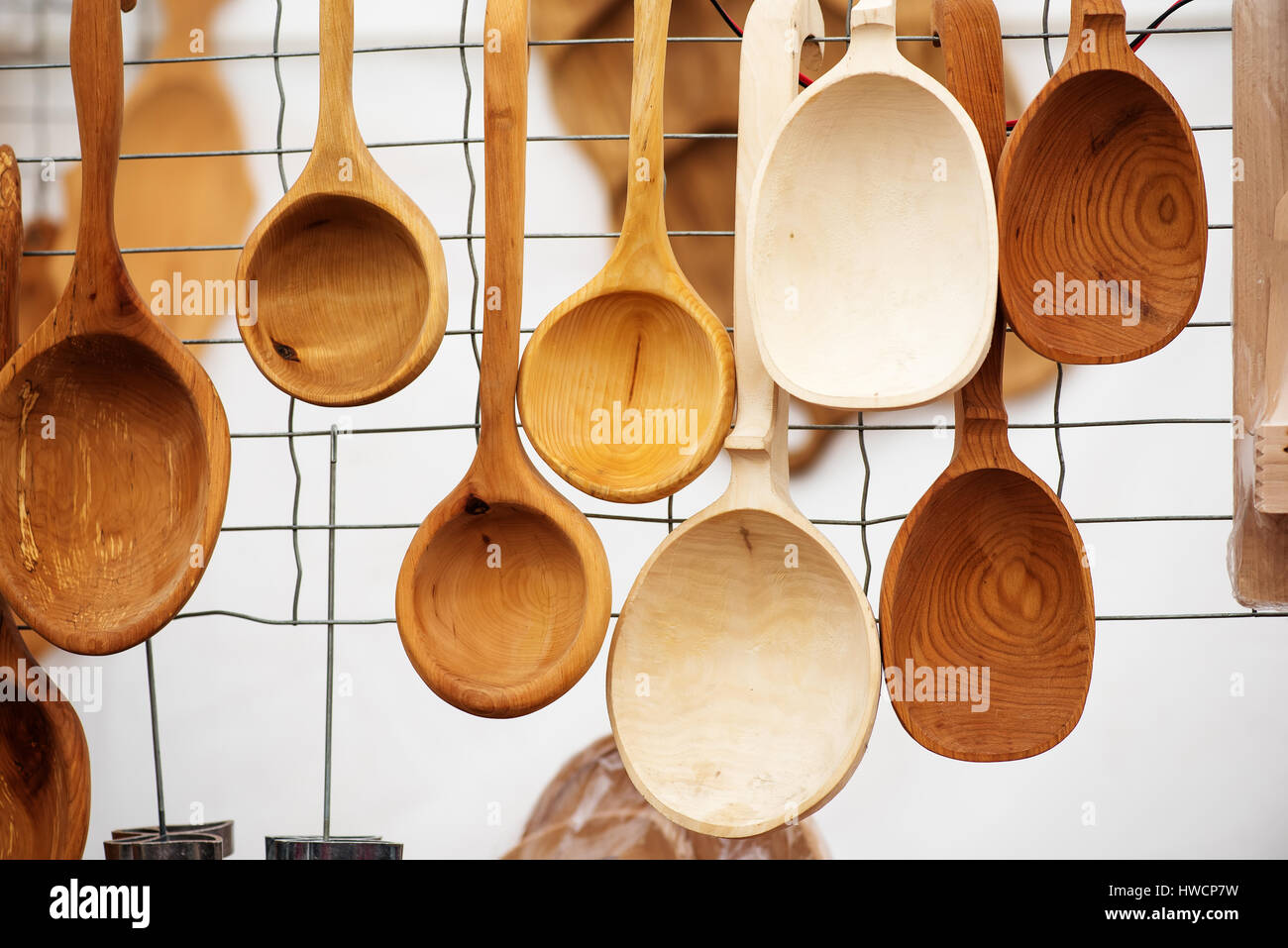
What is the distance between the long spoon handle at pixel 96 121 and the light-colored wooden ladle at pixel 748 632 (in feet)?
1.07

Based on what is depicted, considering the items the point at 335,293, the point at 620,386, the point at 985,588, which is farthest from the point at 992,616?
the point at 335,293

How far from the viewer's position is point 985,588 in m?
0.55

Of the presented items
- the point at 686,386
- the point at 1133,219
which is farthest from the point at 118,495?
the point at 1133,219

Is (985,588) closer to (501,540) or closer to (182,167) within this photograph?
(501,540)

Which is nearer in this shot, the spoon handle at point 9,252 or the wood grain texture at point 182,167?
the spoon handle at point 9,252

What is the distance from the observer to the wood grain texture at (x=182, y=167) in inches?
36.4

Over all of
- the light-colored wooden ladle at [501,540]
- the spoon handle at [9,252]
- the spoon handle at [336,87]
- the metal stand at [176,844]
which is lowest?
the metal stand at [176,844]

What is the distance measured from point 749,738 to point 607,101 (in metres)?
0.56

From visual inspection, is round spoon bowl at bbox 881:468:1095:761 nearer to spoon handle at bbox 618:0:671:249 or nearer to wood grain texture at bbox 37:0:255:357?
spoon handle at bbox 618:0:671:249

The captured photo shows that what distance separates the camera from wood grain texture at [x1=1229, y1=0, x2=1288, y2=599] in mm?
523

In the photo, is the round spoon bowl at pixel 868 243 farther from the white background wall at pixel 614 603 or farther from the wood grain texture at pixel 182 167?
the wood grain texture at pixel 182 167

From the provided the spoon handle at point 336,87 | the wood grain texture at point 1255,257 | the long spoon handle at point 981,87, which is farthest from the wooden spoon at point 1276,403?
the spoon handle at point 336,87
